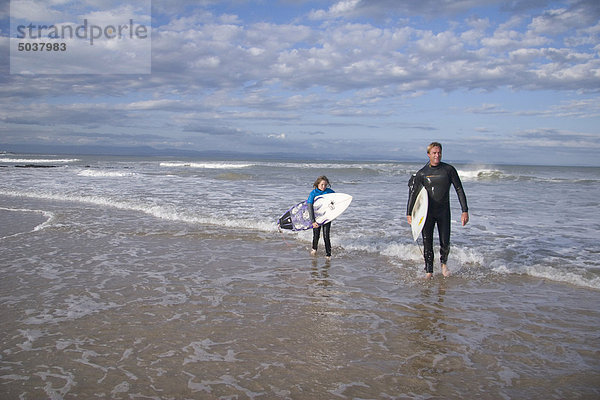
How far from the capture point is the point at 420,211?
657cm

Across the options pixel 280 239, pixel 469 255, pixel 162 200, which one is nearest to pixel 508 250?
pixel 469 255

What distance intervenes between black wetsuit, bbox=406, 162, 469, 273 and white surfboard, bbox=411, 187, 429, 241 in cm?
6

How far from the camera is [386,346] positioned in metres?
4.04

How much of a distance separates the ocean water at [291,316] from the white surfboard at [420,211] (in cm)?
78

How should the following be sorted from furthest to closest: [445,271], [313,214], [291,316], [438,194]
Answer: [313,214] → [445,271] → [438,194] → [291,316]

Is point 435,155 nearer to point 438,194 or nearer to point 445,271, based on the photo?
point 438,194

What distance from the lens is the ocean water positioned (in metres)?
3.38

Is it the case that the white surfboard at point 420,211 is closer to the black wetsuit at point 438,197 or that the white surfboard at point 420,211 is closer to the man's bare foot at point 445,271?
the black wetsuit at point 438,197

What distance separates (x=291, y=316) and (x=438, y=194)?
306cm

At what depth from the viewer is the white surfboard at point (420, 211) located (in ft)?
21.2

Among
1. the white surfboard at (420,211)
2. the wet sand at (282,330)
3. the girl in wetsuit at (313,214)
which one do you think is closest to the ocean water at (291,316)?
the wet sand at (282,330)

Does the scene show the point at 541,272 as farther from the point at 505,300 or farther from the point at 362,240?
the point at 362,240

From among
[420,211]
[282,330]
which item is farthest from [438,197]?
[282,330]

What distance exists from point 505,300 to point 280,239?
16.3 ft
